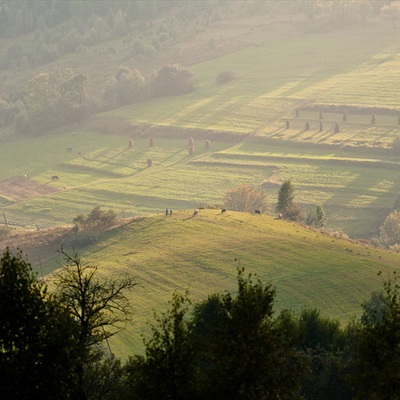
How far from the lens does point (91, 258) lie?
97.2m

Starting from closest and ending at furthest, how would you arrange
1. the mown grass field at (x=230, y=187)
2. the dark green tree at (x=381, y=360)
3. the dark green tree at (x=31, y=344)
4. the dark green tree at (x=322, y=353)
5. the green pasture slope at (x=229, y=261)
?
1. the dark green tree at (x=381, y=360)
2. the dark green tree at (x=31, y=344)
3. the dark green tree at (x=322, y=353)
4. the green pasture slope at (x=229, y=261)
5. the mown grass field at (x=230, y=187)

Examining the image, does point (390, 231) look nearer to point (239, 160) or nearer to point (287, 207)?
point (287, 207)

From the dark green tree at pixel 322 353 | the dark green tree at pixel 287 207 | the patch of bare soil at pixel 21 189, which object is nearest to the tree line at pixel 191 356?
the dark green tree at pixel 322 353

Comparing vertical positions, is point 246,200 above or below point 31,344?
below

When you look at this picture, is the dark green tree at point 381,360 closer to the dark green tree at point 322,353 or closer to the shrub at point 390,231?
the dark green tree at point 322,353

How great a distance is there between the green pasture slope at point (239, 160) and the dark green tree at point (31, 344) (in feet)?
292

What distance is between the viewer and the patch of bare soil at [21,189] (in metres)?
163

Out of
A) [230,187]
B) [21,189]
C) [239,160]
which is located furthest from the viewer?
[21,189]

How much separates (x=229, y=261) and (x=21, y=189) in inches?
3408

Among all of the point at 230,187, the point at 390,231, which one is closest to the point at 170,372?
the point at 390,231

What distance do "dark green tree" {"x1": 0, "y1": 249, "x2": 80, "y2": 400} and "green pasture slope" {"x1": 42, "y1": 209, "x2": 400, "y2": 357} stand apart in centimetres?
3181

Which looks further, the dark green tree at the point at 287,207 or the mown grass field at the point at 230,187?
the dark green tree at the point at 287,207

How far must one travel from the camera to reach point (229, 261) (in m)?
Result: 90.4

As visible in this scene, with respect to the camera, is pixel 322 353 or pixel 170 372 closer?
pixel 170 372
